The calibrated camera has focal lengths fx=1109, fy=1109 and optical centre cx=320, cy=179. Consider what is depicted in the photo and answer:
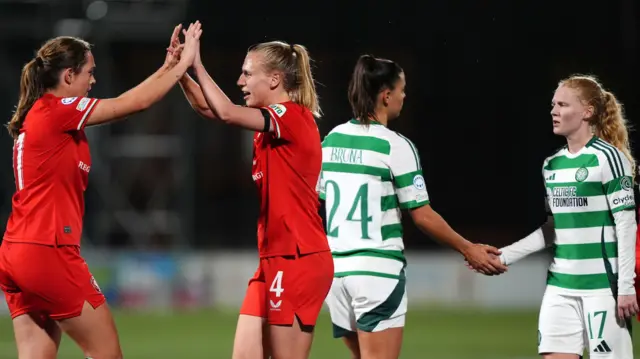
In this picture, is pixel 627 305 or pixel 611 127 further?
pixel 611 127

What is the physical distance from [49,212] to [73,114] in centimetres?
44

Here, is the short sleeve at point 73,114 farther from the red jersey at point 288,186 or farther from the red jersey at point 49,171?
the red jersey at point 288,186

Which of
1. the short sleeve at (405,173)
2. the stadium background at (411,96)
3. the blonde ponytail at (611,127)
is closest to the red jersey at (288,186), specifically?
the short sleeve at (405,173)

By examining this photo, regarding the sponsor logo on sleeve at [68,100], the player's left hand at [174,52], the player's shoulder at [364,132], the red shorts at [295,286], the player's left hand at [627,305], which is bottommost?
the player's left hand at [627,305]

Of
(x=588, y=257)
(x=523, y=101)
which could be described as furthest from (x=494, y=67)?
(x=588, y=257)

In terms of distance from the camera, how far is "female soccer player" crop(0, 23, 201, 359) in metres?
4.85

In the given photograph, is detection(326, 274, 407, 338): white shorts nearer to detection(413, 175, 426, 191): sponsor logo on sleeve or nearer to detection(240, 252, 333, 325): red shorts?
detection(413, 175, 426, 191): sponsor logo on sleeve

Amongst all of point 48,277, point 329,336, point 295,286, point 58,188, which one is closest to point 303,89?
point 295,286

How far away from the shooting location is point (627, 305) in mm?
5230

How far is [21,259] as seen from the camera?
15.9ft

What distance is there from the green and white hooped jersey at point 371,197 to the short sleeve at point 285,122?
690 mm

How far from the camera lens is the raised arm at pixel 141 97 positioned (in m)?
4.85

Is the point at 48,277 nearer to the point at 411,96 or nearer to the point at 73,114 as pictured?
the point at 73,114

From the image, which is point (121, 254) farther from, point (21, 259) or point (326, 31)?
point (21, 259)
